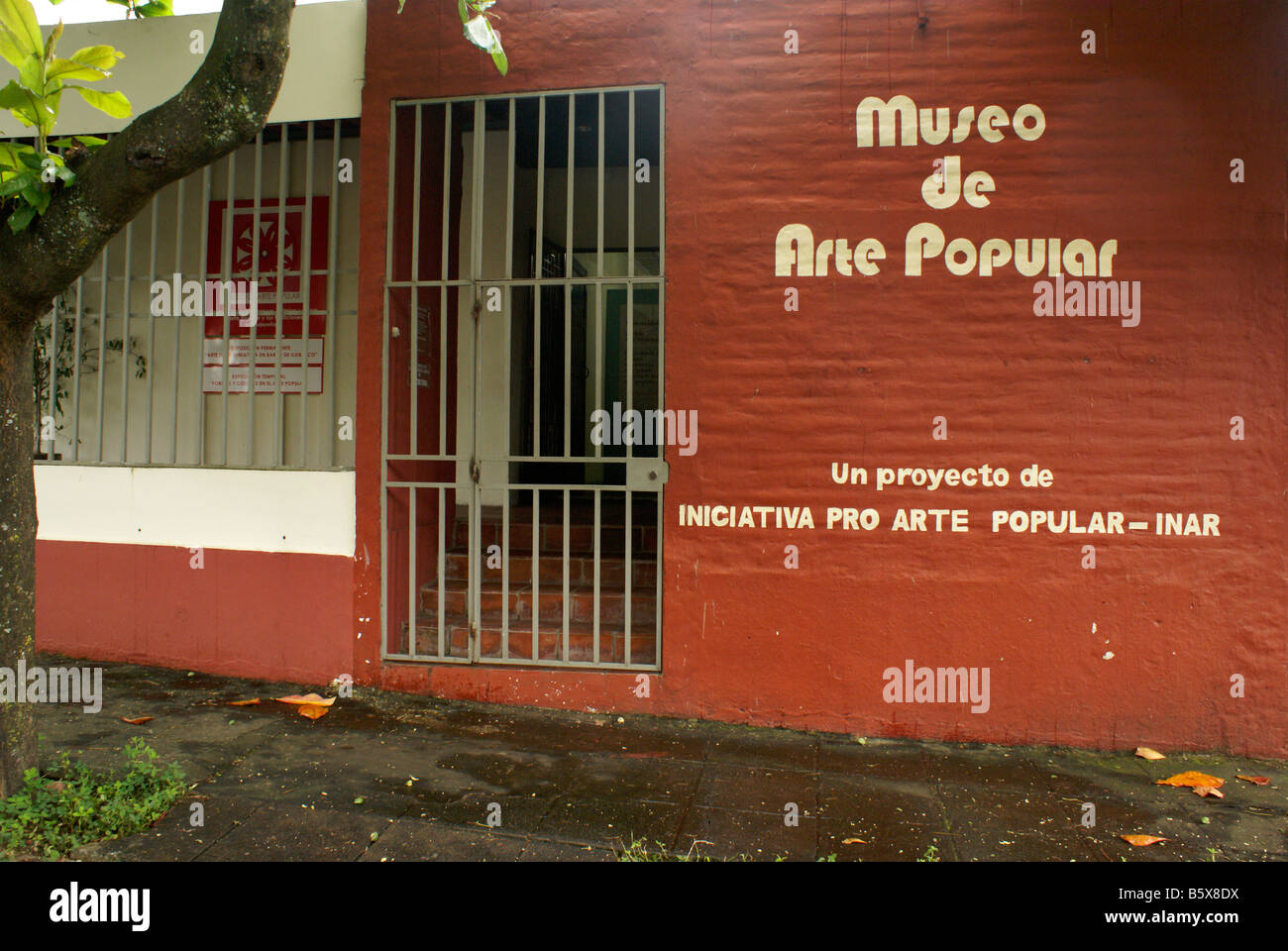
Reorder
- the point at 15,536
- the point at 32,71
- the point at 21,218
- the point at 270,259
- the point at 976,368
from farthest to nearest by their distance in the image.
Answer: the point at 270,259, the point at 976,368, the point at 15,536, the point at 21,218, the point at 32,71

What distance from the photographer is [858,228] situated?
4.71 metres

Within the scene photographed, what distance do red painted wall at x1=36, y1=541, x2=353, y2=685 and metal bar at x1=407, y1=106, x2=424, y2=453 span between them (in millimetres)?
876

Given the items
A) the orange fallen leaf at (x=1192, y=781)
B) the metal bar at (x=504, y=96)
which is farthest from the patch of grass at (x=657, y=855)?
the metal bar at (x=504, y=96)

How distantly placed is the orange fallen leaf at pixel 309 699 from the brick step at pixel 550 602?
2.46ft

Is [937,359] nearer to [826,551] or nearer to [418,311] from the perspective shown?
[826,551]

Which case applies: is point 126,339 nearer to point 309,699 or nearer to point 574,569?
point 309,699

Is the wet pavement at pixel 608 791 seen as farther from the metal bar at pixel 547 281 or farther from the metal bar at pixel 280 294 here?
the metal bar at pixel 547 281

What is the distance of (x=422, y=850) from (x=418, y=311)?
10.6 ft

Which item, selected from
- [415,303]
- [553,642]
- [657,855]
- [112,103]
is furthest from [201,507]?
[657,855]

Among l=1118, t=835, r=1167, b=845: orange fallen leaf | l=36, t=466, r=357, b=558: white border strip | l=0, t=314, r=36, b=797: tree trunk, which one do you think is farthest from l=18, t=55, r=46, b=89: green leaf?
l=1118, t=835, r=1167, b=845: orange fallen leaf

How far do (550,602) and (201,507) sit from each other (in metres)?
2.17

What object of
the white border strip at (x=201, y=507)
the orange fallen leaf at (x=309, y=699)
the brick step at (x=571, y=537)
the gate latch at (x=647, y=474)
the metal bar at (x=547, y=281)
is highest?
the metal bar at (x=547, y=281)

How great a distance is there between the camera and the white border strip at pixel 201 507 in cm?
525

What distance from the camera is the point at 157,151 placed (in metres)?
3.27
